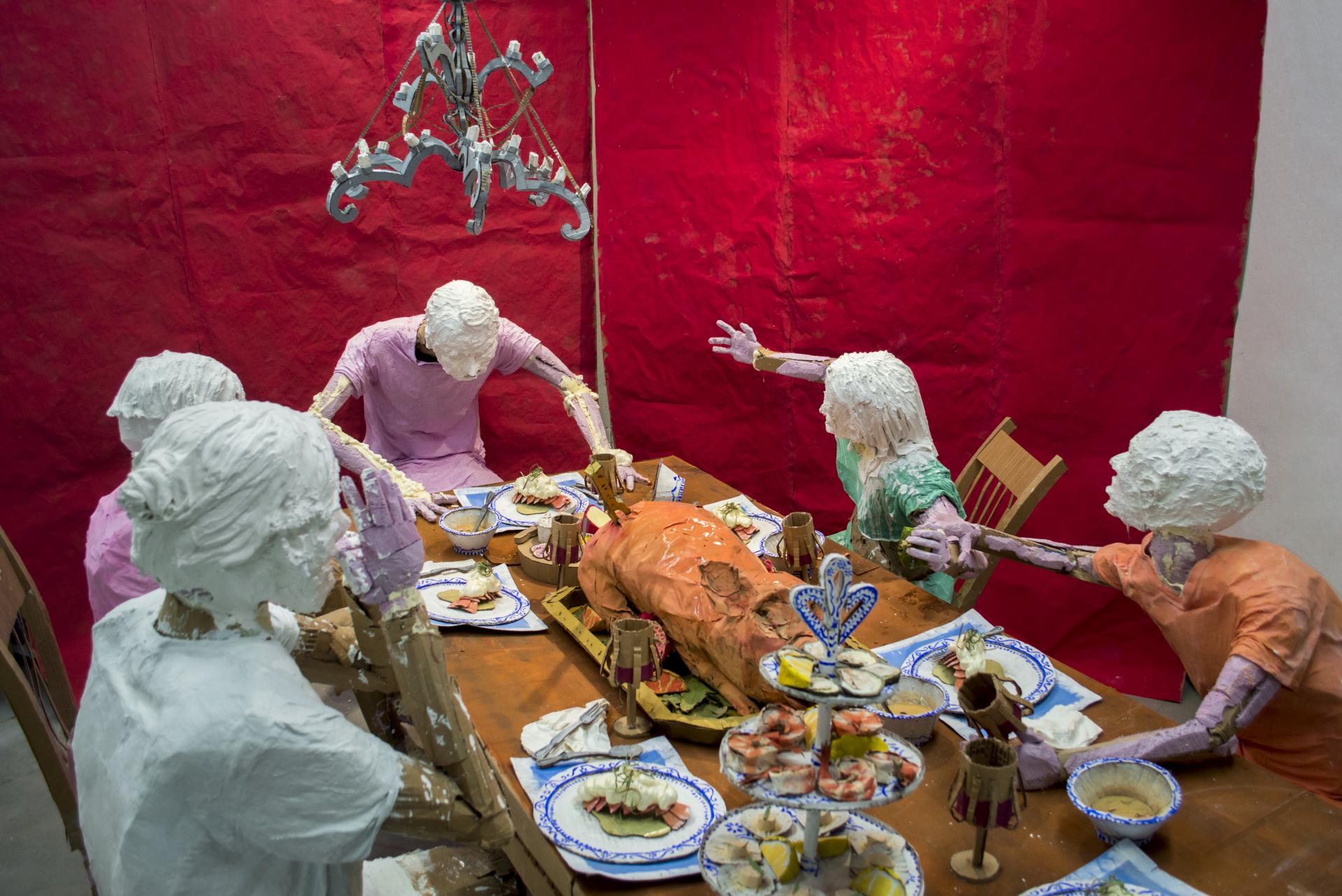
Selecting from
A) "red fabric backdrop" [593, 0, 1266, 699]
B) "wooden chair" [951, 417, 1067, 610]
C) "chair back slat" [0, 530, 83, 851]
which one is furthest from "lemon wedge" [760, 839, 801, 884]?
"red fabric backdrop" [593, 0, 1266, 699]

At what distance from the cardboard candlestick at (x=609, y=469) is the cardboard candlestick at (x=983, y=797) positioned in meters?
1.26

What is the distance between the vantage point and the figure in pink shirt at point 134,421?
2588 millimetres

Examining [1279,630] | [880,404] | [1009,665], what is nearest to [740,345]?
[880,404]

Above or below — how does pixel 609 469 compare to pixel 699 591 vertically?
above

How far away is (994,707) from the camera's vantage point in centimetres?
188

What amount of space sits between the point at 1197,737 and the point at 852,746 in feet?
2.83

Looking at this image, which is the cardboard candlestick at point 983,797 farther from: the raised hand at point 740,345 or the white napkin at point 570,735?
the raised hand at point 740,345

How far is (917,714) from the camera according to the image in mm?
2191

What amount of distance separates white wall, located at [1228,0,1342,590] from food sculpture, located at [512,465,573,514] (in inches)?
104

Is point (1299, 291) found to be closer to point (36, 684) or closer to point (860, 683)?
point (860, 683)

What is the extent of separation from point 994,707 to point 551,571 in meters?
1.48

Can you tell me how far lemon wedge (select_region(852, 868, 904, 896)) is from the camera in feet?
5.49

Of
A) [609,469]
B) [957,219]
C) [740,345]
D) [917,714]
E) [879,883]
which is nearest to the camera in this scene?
[879,883]

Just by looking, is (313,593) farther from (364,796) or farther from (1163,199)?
(1163,199)
